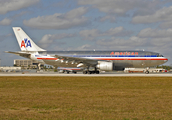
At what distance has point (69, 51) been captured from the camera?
45.4 meters

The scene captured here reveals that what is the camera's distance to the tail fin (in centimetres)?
4650

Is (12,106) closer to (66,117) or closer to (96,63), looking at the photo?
(66,117)

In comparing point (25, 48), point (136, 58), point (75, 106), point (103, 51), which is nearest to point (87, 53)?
point (103, 51)

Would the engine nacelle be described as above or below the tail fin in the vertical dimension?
below

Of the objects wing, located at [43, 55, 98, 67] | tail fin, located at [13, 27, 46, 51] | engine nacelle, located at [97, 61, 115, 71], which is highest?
tail fin, located at [13, 27, 46, 51]

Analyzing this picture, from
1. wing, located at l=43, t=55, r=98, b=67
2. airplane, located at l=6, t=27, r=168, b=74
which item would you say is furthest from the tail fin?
wing, located at l=43, t=55, r=98, b=67

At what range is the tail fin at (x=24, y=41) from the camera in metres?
46.5

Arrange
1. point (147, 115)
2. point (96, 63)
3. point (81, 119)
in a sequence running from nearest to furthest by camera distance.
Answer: point (81, 119), point (147, 115), point (96, 63)

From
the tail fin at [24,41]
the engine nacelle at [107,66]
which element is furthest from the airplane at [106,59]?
the tail fin at [24,41]

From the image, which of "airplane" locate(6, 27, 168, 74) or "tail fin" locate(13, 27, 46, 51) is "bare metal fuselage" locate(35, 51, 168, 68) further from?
"tail fin" locate(13, 27, 46, 51)

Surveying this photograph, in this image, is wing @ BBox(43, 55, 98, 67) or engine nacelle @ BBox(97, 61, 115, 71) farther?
wing @ BBox(43, 55, 98, 67)

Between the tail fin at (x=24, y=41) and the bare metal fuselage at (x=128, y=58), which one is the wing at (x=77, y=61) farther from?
the tail fin at (x=24, y=41)

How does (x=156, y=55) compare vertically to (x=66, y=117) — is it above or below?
above

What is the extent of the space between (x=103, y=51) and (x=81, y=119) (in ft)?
120
